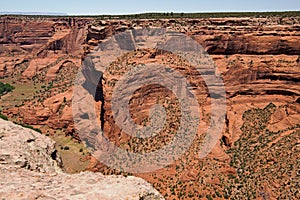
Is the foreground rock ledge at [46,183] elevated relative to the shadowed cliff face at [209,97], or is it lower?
elevated

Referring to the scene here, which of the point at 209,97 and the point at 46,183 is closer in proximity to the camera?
the point at 46,183

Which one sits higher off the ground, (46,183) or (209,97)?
(46,183)

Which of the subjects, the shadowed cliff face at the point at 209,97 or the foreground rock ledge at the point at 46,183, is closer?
the foreground rock ledge at the point at 46,183

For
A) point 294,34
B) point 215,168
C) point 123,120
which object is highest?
point 294,34

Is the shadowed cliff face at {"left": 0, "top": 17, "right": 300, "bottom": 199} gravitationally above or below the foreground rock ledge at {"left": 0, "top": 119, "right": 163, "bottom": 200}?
below

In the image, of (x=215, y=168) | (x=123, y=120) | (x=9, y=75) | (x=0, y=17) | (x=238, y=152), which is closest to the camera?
(x=215, y=168)

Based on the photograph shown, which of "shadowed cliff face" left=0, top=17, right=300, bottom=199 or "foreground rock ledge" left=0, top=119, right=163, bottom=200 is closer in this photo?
"foreground rock ledge" left=0, top=119, right=163, bottom=200

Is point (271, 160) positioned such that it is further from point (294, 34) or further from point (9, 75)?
point (9, 75)

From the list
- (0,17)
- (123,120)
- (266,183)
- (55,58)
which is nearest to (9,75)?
(55,58)
